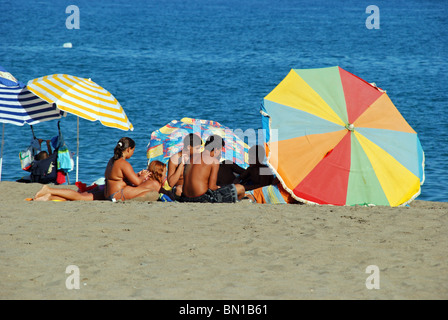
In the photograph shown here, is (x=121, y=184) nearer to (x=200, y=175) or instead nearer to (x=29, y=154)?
(x=200, y=175)

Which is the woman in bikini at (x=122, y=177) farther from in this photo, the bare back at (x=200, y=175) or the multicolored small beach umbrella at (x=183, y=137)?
the multicolored small beach umbrella at (x=183, y=137)

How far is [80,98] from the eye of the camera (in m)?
9.58

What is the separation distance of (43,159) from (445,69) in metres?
25.1

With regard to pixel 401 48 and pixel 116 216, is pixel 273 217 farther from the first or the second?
pixel 401 48

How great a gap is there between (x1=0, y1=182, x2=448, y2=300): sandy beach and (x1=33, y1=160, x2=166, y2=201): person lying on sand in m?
0.34

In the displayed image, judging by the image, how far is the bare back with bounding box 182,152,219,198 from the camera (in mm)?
8281

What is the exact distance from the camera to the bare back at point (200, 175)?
828cm

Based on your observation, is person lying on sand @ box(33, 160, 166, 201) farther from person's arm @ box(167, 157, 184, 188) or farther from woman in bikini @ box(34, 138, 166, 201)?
person's arm @ box(167, 157, 184, 188)

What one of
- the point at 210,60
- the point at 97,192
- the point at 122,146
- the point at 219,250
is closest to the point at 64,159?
the point at 97,192

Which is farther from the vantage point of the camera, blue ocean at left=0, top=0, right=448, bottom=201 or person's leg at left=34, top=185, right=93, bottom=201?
blue ocean at left=0, top=0, right=448, bottom=201

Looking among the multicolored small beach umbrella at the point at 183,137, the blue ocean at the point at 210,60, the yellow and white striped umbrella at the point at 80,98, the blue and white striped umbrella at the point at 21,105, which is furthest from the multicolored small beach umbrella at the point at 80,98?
the blue ocean at the point at 210,60

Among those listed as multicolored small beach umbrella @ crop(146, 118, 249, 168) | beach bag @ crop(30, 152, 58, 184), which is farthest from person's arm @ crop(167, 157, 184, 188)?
beach bag @ crop(30, 152, 58, 184)
